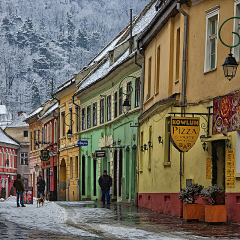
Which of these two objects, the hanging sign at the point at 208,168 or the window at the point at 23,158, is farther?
the window at the point at 23,158

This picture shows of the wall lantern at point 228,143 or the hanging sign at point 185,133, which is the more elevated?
the hanging sign at point 185,133

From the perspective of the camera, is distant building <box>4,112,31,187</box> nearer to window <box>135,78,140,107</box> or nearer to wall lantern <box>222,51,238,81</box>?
window <box>135,78,140,107</box>

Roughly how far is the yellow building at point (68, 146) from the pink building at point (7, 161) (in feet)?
104

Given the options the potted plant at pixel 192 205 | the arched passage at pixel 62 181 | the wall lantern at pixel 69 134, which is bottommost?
the arched passage at pixel 62 181

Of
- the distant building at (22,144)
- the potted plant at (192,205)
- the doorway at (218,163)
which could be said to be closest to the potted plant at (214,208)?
the potted plant at (192,205)

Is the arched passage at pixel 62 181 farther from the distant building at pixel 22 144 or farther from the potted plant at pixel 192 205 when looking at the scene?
the distant building at pixel 22 144

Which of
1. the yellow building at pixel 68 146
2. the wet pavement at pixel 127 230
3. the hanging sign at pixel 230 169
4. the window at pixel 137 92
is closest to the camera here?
the wet pavement at pixel 127 230

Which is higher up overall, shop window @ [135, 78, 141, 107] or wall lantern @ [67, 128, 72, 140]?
shop window @ [135, 78, 141, 107]

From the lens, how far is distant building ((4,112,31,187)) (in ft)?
295

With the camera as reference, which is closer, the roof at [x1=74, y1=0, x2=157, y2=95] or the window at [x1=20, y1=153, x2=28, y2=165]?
the roof at [x1=74, y1=0, x2=157, y2=95]

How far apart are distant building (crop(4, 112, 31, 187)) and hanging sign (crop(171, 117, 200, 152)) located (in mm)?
70109

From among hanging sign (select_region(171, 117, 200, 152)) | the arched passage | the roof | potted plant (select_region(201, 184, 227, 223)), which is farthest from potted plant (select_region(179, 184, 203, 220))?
the arched passage

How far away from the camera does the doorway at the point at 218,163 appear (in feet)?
59.3

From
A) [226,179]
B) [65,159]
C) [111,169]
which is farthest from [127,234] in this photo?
[65,159]
